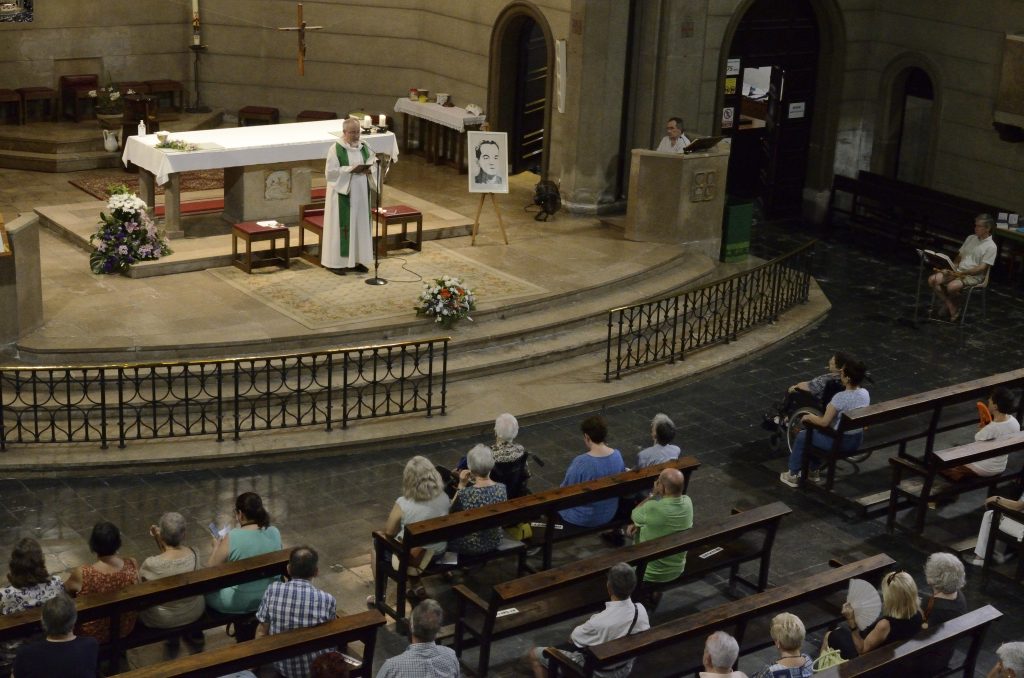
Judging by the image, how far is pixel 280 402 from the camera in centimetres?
1296

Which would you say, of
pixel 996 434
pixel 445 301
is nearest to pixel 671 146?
pixel 445 301

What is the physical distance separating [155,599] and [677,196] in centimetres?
1065

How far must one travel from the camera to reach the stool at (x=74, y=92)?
823 inches

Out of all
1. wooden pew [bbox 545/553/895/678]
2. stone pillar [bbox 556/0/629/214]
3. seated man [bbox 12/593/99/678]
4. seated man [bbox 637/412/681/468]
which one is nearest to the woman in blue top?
seated man [bbox 637/412/681/468]

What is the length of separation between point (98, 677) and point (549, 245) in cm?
1010

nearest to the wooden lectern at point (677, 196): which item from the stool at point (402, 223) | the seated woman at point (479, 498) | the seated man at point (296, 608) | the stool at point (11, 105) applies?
the stool at point (402, 223)

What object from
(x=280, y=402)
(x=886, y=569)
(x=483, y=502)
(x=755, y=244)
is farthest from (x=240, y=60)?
(x=886, y=569)

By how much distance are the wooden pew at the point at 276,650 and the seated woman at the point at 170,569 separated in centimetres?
77

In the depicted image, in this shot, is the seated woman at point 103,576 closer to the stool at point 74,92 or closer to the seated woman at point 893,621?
the seated woman at point 893,621

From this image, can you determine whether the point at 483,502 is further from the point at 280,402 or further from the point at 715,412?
the point at 715,412

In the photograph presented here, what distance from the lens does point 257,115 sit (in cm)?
2162

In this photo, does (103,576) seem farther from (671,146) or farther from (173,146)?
(671,146)

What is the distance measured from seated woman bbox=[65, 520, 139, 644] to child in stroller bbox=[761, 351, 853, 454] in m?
6.21

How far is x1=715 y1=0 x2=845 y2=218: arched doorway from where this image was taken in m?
20.4
